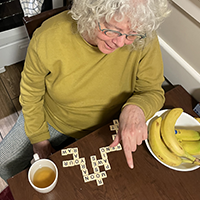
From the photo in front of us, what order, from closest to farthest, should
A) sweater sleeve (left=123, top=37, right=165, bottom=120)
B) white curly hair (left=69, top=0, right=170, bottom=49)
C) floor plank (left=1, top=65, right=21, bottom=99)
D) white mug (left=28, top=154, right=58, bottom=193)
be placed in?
white curly hair (left=69, top=0, right=170, bottom=49) < white mug (left=28, top=154, right=58, bottom=193) < sweater sleeve (left=123, top=37, right=165, bottom=120) < floor plank (left=1, top=65, right=21, bottom=99)

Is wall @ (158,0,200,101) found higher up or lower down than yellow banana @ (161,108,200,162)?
higher up

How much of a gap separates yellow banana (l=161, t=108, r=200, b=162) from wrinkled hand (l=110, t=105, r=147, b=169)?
0.13 metres

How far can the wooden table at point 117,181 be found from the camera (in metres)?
0.83

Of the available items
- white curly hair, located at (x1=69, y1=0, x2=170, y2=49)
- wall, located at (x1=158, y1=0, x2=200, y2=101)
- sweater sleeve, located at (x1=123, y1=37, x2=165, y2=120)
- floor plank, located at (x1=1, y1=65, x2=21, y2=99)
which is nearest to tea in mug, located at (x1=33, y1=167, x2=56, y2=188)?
sweater sleeve, located at (x1=123, y1=37, x2=165, y2=120)

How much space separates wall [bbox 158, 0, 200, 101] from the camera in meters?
1.11

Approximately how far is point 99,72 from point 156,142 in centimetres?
39

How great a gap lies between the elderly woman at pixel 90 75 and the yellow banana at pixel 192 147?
0.21 metres

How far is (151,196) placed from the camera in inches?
33.8

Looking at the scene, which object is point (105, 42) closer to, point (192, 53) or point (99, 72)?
point (99, 72)

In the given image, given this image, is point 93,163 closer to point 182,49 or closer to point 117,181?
point 117,181

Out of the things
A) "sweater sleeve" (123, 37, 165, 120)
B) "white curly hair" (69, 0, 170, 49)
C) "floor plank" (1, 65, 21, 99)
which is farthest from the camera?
"floor plank" (1, 65, 21, 99)

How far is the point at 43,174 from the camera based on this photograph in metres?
0.84

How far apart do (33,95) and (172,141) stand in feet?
2.22

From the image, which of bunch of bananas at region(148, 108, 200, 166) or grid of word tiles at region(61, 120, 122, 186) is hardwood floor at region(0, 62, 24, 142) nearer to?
→ grid of word tiles at region(61, 120, 122, 186)
